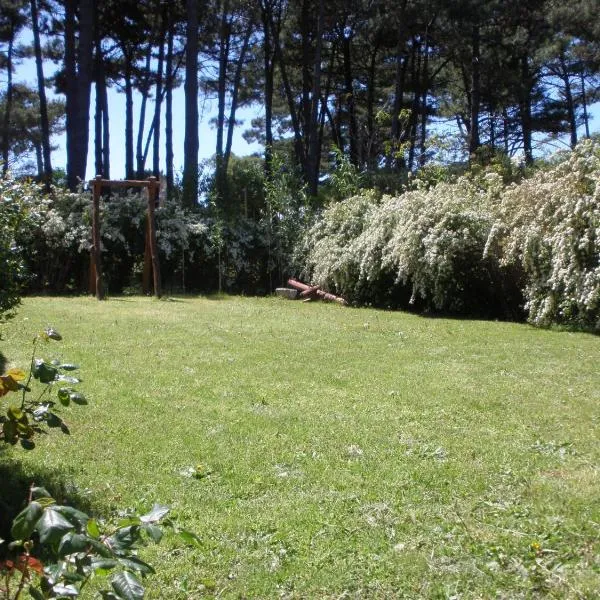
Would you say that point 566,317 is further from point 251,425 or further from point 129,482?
point 129,482

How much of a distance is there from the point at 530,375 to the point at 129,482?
469 cm

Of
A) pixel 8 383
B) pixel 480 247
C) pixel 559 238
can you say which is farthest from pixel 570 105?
pixel 8 383

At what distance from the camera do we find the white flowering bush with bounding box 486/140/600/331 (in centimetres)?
1000

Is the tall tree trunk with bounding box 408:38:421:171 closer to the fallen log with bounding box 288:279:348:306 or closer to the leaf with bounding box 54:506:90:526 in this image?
the fallen log with bounding box 288:279:348:306

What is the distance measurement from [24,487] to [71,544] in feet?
9.64

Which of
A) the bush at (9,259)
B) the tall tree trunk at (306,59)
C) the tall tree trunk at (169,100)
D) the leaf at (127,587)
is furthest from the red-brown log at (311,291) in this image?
the leaf at (127,587)

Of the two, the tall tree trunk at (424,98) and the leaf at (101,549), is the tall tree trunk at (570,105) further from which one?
the leaf at (101,549)

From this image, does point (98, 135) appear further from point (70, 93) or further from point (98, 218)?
point (98, 218)

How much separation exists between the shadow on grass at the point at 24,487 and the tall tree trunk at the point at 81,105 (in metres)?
15.2

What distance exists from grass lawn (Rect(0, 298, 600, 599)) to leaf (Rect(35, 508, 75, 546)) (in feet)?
5.77

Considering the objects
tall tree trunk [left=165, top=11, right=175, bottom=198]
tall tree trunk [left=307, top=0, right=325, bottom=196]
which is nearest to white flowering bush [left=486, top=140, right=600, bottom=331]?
tall tree trunk [left=307, top=0, right=325, bottom=196]

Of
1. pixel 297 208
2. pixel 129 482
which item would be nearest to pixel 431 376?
pixel 129 482

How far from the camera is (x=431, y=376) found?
24.0 ft

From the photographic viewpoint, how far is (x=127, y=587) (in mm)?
1562
